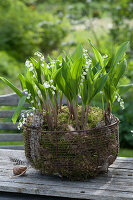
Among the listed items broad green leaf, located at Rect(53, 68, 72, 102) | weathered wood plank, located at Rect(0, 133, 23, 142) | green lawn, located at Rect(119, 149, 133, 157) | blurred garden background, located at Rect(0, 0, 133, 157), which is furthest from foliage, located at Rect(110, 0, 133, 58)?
broad green leaf, located at Rect(53, 68, 72, 102)

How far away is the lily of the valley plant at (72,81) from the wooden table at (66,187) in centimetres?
26

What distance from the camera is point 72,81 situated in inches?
54.7

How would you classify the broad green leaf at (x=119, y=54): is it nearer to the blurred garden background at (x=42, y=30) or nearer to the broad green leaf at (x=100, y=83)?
the broad green leaf at (x=100, y=83)

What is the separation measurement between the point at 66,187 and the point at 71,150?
0.16 metres

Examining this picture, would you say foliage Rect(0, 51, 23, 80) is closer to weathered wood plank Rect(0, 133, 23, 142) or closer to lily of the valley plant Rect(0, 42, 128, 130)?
weathered wood plank Rect(0, 133, 23, 142)

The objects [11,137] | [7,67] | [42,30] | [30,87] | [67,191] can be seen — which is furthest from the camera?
[42,30]

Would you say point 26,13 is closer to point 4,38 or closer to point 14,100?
point 4,38

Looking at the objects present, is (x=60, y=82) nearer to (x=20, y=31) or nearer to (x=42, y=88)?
(x=42, y=88)

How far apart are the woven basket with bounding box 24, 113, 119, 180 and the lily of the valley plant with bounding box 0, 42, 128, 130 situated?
8cm

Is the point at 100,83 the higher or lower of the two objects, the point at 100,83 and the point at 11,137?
the higher

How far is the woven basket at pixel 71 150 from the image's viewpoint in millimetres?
1399

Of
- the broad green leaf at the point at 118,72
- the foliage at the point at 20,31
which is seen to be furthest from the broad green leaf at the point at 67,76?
the foliage at the point at 20,31

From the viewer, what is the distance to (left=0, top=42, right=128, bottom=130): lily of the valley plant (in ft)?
4.56

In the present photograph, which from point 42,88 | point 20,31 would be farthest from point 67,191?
point 20,31
